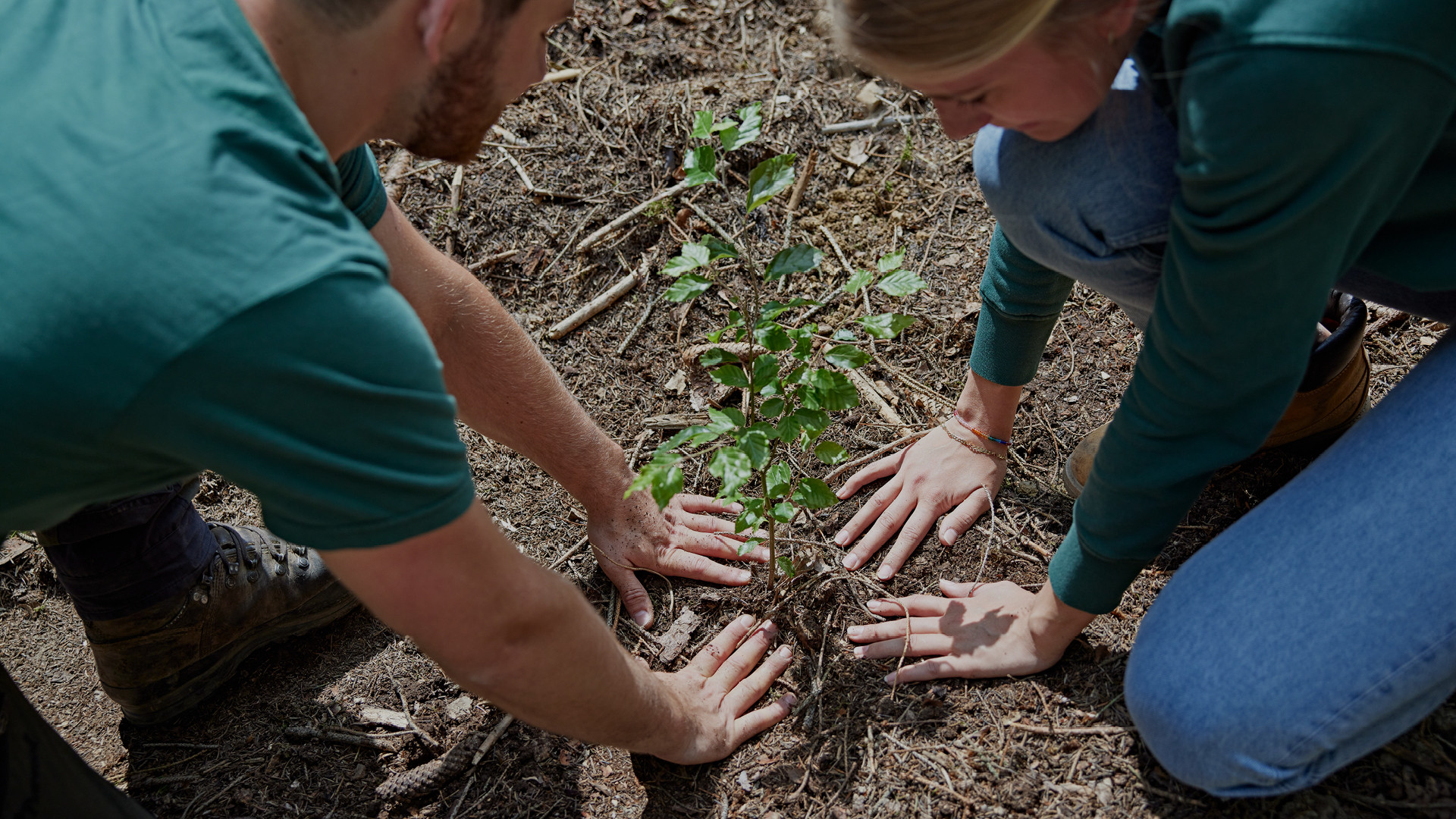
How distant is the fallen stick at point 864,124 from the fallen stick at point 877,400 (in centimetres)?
89

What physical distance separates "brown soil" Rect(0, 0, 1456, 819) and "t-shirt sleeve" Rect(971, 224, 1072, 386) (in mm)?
324

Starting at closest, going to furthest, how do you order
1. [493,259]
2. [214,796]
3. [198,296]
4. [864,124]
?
[198,296] → [214,796] → [493,259] → [864,124]

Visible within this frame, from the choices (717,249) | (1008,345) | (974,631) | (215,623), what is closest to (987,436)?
(1008,345)

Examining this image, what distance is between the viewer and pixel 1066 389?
227 centimetres

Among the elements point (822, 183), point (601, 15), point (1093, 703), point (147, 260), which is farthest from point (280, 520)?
point (601, 15)

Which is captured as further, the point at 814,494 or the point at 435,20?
the point at 814,494

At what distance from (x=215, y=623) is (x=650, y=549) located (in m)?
0.97

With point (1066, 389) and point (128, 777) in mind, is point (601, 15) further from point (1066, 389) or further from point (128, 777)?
point (128, 777)

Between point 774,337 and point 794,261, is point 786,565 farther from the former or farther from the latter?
point 794,261

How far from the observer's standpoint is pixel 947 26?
43.3 inches

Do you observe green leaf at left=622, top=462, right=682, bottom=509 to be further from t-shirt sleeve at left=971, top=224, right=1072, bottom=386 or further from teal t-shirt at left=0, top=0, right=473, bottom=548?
t-shirt sleeve at left=971, top=224, right=1072, bottom=386

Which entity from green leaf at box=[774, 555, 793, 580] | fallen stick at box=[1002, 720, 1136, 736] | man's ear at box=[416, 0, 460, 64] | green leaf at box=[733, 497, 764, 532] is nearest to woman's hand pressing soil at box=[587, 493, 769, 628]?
green leaf at box=[774, 555, 793, 580]

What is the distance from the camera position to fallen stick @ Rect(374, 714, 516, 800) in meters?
1.79

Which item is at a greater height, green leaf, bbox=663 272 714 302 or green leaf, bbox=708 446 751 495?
green leaf, bbox=663 272 714 302
